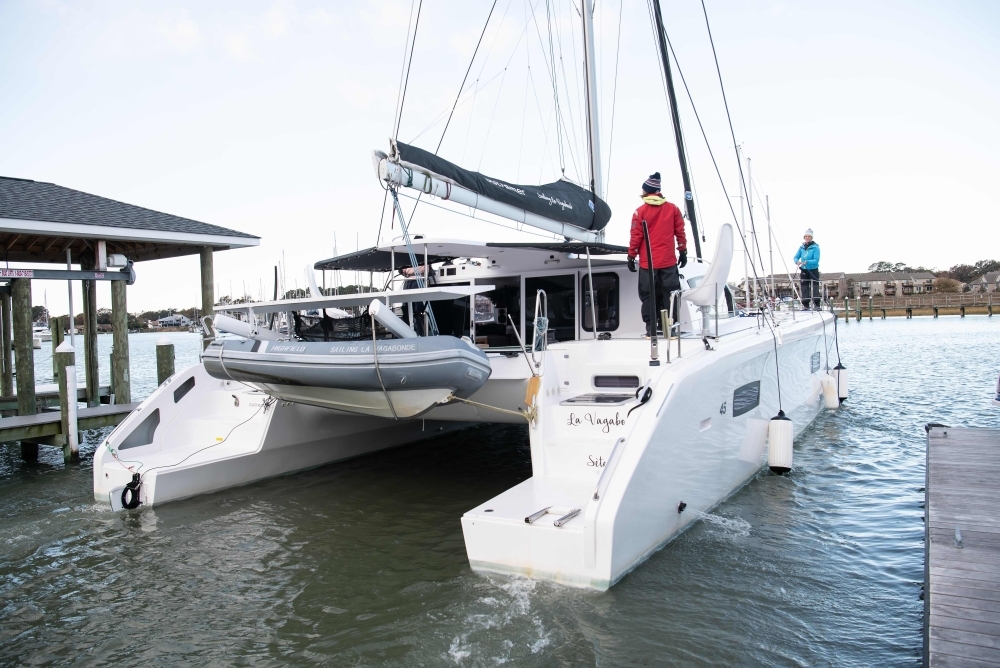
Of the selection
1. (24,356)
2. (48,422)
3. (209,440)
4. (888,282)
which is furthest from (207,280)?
(888,282)

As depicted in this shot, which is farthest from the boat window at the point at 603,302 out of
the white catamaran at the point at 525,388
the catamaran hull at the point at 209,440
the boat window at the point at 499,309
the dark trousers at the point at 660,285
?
the catamaran hull at the point at 209,440

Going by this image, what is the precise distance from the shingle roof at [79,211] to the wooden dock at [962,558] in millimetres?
9446

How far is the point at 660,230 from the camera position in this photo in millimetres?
5820

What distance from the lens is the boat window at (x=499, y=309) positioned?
7637 millimetres

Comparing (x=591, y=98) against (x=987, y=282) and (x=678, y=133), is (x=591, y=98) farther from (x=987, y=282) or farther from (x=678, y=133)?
(x=987, y=282)

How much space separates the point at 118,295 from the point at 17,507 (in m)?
3.89

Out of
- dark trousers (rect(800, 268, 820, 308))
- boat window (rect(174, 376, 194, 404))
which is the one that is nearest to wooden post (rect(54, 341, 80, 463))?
boat window (rect(174, 376, 194, 404))

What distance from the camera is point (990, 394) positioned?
12.0 meters

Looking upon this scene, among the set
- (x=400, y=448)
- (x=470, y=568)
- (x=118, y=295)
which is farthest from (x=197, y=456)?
(x=118, y=295)

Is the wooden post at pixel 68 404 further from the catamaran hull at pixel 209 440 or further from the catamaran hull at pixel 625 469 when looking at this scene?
the catamaran hull at pixel 625 469

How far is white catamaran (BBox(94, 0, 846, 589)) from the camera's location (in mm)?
4219

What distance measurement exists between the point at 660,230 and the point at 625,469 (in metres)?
2.55

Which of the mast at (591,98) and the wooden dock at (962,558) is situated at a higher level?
the mast at (591,98)

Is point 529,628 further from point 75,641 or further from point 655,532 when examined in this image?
point 75,641
